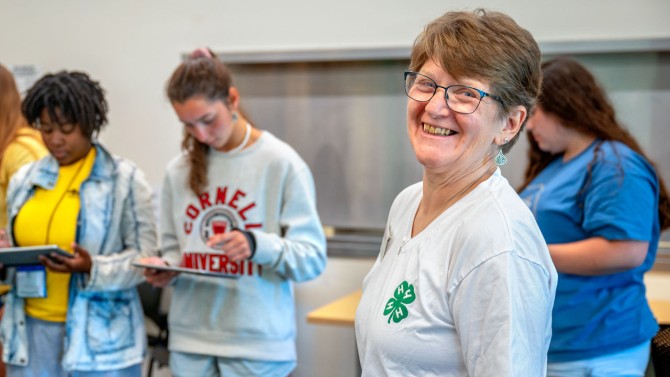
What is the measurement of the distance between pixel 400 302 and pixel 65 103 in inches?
63.4

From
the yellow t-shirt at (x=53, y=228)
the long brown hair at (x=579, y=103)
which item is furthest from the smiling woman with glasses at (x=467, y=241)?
the yellow t-shirt at (x=53, y=228)

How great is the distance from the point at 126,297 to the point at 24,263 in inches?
13.4

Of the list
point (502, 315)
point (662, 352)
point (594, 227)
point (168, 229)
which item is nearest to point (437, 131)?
point (502, 315)

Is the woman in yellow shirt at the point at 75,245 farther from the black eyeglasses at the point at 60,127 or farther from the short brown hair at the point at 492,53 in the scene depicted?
the short brown hair at the point at 492,53

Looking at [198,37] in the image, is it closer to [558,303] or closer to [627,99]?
[627,99]

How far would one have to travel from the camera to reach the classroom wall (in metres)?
3.18

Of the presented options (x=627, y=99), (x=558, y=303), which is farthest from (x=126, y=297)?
(x=627, y=99)

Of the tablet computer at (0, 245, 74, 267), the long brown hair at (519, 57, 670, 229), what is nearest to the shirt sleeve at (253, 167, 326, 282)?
the tablet computer at (0, 245, 74, 267)

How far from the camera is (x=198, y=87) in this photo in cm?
228

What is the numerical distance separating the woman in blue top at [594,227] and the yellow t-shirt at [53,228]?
1398 millimetres

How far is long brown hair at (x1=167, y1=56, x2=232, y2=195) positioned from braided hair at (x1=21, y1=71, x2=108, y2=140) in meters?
0.31

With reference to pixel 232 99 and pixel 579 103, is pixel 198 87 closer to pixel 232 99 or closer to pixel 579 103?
pixel 232 99

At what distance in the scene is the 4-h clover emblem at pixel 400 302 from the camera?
1.18 m

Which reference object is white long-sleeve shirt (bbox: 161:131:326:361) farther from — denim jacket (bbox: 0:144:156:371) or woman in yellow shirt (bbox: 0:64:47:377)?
woman in yellow shirt (bbox: 0:64:47:377)
